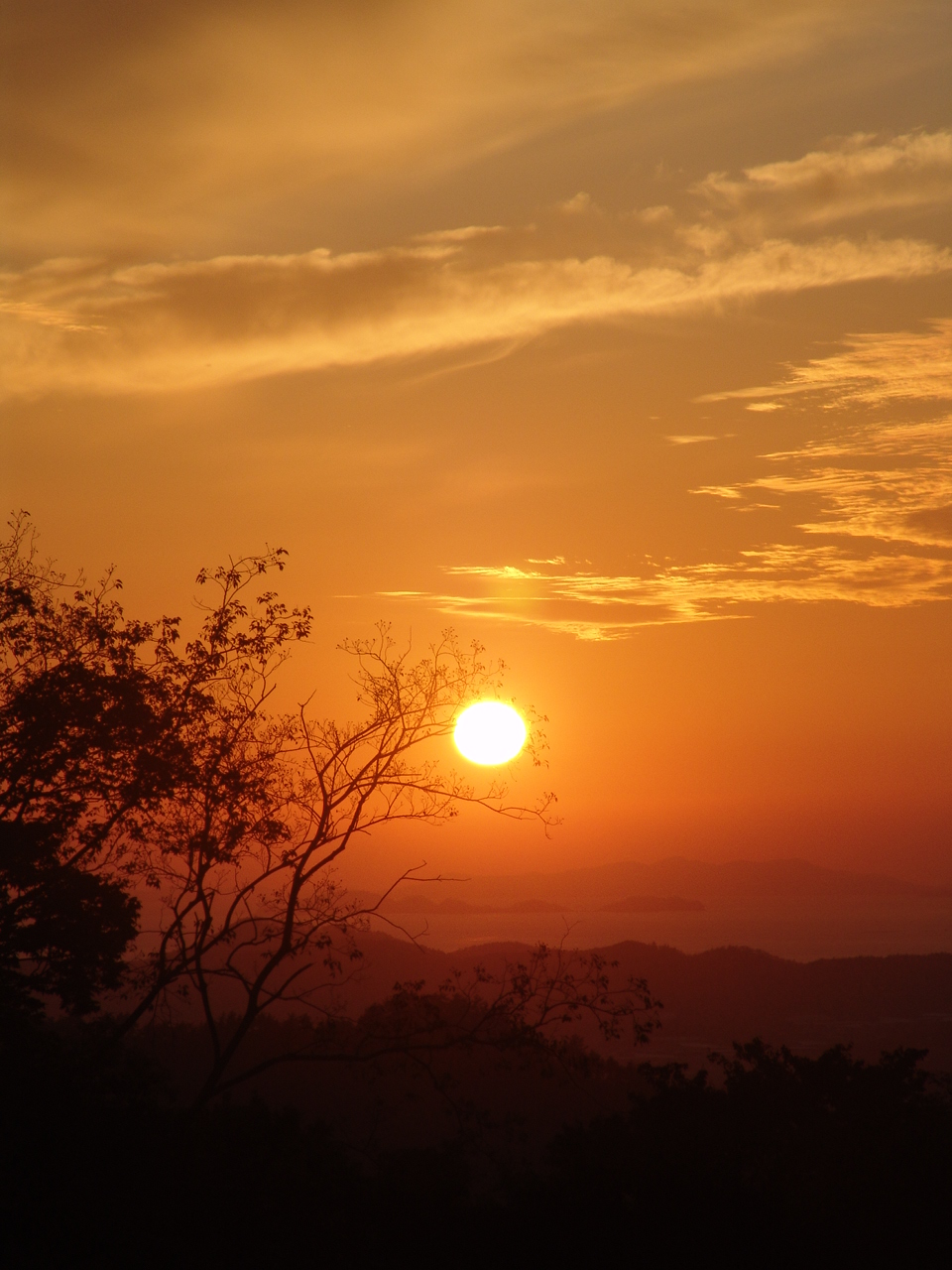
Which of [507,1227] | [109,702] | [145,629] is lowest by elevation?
[507,1227]

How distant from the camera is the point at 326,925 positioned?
17734 millimetres

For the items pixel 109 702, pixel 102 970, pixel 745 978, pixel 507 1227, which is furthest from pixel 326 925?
pixel 745 978

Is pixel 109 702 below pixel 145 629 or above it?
below

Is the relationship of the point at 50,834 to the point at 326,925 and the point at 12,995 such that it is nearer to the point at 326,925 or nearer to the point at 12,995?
the point at 12,995

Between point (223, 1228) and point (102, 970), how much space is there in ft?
14.8

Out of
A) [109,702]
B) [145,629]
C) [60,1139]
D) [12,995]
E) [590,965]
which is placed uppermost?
[145,629]

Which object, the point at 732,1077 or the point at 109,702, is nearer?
the point at 109,702

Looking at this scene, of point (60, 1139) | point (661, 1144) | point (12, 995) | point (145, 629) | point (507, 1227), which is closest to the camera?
point (60, 1139)

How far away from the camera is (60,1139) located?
14.9 metres

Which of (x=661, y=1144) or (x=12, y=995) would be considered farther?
(x=661, y=1144)

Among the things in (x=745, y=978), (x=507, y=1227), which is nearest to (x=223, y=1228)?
(x=507, y=1227)

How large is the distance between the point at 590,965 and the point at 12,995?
27.2ft

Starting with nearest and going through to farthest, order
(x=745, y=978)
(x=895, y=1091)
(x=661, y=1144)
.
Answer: (x=661, y=1144)
(x=895, y=1091)
(x=745, y=978)

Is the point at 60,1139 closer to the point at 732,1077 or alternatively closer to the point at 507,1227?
the point at 507,1227
